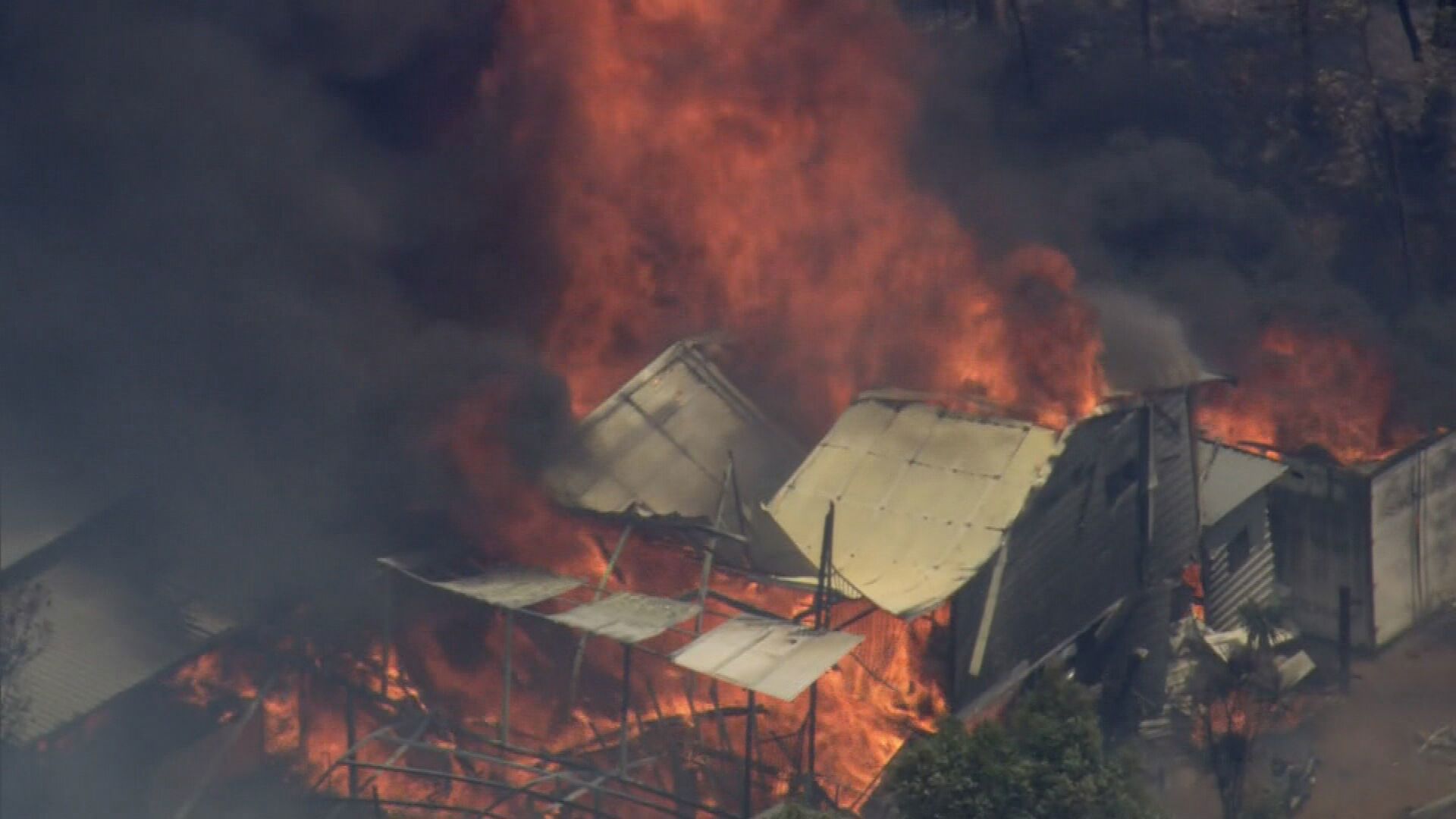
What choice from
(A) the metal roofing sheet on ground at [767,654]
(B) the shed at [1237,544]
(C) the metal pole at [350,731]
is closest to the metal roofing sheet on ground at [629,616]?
(A) the metal roofing sheet on ground at [767,654]

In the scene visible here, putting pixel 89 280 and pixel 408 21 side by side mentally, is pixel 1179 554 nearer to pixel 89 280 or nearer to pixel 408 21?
pixel 408 21

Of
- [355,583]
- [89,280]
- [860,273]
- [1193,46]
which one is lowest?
[355,583]

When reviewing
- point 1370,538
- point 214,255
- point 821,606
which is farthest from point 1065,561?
point 214,255

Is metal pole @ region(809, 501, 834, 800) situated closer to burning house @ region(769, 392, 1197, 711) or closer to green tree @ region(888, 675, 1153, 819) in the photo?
burning house @ region(769, 392, 1197, 711)

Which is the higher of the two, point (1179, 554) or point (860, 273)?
point (860, 273)

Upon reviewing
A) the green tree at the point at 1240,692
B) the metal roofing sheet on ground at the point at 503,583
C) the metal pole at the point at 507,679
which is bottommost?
the green tree at the point at 1240,692

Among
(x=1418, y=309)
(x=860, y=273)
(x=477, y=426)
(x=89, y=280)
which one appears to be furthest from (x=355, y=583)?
(x=1418, y=309)

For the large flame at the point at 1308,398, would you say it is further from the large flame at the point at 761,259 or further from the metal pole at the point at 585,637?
the metal pole at the point at 585,637
